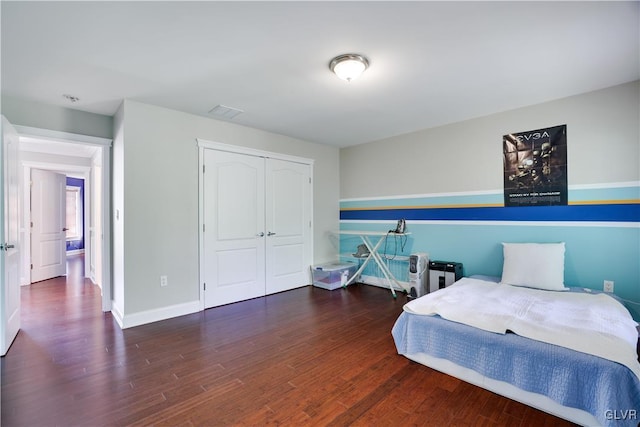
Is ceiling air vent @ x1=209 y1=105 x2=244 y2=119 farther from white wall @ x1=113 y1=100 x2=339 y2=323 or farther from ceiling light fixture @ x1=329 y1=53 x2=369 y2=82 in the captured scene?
ceiling light fixture @ x1=329 y1=53 x2=369 y2=82

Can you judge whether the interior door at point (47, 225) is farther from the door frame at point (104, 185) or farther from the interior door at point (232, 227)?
the interior door at point (232, 227)

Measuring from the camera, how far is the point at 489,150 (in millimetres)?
3713

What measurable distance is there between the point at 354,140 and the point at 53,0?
392cm

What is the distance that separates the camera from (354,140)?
498cm

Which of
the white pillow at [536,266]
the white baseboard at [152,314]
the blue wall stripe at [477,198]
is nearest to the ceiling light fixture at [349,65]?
the blue wall stripe at [477,198]

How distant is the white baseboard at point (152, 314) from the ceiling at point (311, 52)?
92.4 inches

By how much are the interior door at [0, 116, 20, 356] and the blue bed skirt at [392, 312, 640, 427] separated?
11.5 feet

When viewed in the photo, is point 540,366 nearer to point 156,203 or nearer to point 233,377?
point 233,377

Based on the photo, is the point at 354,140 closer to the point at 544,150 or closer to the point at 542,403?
the point at 544,150

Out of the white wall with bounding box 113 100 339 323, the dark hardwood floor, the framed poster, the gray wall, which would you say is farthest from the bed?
the gray wall

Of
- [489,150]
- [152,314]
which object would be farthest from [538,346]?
[152,314]

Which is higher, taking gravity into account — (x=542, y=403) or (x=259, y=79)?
(x=259, y=79)

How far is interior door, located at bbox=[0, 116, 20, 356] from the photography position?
2529 millimetres

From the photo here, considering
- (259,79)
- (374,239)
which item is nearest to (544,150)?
(374,239)
